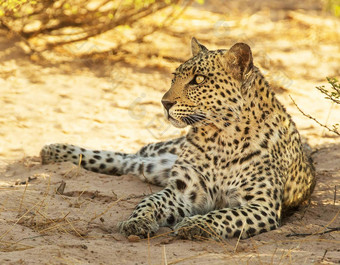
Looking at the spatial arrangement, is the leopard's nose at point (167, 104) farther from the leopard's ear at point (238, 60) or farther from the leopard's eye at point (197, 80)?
the leopard's ear at point (238, 60)

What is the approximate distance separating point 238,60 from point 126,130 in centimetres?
407

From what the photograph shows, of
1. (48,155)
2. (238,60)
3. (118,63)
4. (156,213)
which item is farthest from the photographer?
(118,63)

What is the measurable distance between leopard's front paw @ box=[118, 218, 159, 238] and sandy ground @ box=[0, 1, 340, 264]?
3.4 inches

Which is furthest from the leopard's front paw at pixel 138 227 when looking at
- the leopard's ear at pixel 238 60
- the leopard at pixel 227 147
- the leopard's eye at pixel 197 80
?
the leopard's ear at pixel 238 60

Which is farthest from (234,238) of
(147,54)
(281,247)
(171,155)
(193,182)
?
(147,54)

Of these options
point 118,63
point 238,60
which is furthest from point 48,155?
point 118,63

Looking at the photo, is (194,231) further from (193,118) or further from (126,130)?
(126,130)

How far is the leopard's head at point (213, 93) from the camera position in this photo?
230 inches

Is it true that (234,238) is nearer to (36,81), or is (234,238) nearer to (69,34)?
(36,81)

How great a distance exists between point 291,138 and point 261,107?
568 mm

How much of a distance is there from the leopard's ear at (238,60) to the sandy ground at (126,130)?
1.52 metres

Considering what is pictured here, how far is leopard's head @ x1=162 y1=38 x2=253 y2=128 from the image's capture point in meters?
5.85

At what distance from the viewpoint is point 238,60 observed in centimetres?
584

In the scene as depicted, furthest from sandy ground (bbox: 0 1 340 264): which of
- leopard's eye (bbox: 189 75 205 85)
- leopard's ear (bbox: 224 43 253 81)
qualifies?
leopard's ear (bbox: 224 43 253 81)
